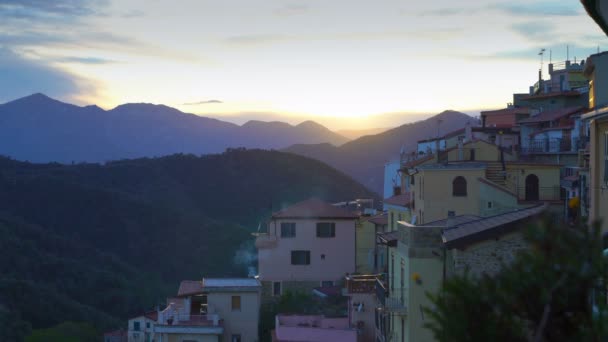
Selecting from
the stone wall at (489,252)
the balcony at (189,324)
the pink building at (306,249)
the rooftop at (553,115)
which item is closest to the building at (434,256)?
the stone wall at (489,252)

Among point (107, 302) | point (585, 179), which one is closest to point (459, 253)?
point (585, 179)

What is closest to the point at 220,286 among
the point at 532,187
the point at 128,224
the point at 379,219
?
the point at 379,219

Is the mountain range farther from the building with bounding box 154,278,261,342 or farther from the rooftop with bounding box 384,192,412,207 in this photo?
the building with bounding box 154,278,261,342

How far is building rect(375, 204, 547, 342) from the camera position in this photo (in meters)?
17.2

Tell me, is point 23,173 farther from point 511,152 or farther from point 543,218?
point 543,218

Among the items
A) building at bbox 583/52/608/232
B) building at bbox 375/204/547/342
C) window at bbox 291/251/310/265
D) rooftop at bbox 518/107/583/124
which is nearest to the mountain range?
rooftop at bbox 518/107/583/124

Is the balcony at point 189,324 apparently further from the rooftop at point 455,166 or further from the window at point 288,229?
the window at point 288,229

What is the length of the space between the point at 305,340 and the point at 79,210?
218ft

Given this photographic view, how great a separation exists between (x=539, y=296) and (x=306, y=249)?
3449 cm

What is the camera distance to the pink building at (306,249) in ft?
135

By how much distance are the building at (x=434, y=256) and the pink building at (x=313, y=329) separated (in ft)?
15.3

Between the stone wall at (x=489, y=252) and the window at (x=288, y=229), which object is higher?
the stone wall at (x=489, y=252)

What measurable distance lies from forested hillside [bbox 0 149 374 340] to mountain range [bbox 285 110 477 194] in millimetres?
13273

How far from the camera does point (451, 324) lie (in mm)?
7289
